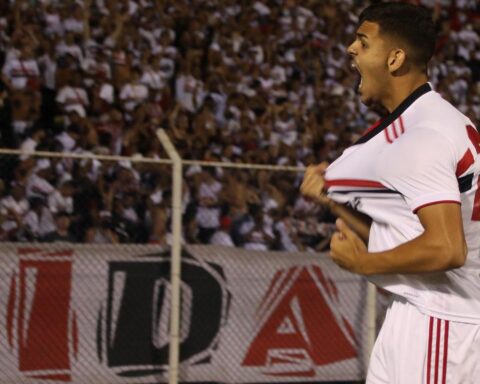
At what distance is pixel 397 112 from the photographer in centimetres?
321

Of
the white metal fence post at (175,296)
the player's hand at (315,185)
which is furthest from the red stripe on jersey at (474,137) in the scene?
the white metal fence post at (175,296)

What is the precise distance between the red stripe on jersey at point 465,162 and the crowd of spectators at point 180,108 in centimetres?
468

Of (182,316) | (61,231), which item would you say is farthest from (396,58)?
(182,316)

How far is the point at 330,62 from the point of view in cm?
1577

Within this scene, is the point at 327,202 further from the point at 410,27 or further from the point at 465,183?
the point at 410,27

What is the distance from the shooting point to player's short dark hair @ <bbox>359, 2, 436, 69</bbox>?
10.5 ft

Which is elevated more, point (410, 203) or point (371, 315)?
point (410, 203)

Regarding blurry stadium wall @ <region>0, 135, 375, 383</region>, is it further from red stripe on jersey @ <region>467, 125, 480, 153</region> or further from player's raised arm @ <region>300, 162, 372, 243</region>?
red stripe on jersey @ <region>467, 125, 480, 153</region>

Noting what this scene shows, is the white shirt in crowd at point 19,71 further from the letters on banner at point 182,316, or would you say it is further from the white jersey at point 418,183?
the white jersey at point 418,183

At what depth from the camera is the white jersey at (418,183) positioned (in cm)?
293

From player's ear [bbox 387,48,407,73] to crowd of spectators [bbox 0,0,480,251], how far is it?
4.46 meters

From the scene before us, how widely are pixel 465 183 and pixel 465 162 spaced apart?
93 mm

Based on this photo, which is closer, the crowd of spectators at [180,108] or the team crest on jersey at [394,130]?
the team crest on jersey at [394,130]

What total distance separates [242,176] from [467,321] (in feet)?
17.1
